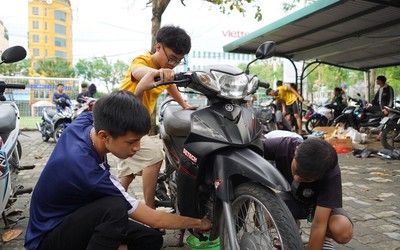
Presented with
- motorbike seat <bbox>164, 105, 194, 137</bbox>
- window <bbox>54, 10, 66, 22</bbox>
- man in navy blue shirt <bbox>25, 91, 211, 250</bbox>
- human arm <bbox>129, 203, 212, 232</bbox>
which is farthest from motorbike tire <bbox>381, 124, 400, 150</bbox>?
window <bbox>54, 10, 66, 22</bbox>

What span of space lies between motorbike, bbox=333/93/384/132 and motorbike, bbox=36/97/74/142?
7.03m

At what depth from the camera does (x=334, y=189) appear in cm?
199

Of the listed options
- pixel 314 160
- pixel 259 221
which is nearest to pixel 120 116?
Answer: pixel 259 221

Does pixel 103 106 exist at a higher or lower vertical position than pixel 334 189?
higher

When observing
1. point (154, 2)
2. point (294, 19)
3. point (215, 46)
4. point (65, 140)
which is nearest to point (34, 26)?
point (215, 46)

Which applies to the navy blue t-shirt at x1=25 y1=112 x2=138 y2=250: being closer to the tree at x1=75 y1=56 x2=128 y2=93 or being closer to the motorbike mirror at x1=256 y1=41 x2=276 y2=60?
the motorbike mirror at x1=256 y1=41 x2=276 y2=60

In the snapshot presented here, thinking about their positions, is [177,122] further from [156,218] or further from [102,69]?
[102,69]

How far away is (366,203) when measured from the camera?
12.1 ft

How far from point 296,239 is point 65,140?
1.14 meters

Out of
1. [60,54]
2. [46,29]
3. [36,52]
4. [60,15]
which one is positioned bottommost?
[36,52]

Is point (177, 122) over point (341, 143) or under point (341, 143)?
over

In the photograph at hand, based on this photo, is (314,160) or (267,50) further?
(267,50)

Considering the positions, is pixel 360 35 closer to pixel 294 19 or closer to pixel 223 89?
pixel 294 19

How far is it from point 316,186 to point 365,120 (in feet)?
26.9
